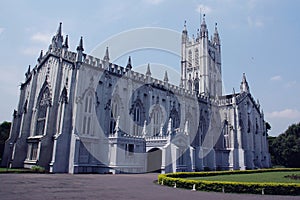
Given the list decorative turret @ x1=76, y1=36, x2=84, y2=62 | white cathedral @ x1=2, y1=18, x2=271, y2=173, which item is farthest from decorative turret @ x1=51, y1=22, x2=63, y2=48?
decorative turret @ x1=76, y1=36, x2=84, y2=62

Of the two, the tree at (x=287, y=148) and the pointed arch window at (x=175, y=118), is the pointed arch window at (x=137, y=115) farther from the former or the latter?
the tree at (x=287, y=148)

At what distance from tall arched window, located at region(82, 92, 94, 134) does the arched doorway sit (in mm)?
10361

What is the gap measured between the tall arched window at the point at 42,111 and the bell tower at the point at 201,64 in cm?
4425

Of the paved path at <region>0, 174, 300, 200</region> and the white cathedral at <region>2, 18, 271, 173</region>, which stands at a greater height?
the white cathedral at <region>2, 18, 271, 173</region>

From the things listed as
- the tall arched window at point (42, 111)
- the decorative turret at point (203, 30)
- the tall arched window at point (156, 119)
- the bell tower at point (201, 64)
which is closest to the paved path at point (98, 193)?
the tall arched window at point (42, 111)

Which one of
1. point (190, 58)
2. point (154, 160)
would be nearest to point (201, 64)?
point (190, 58)

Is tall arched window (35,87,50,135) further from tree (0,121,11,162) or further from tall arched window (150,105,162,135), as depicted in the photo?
tree (0,121,11,162)

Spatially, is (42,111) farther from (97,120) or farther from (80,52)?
(80,52)

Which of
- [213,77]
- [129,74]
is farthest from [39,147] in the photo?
[213,77]

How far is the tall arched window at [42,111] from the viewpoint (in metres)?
37.3

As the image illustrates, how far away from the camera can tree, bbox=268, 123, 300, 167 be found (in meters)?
68.6

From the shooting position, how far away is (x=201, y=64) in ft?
245

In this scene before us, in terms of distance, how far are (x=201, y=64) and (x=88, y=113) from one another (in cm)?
4790

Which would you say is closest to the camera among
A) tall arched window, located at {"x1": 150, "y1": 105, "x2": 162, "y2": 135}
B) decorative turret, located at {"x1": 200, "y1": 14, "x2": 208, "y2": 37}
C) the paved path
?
the paved path
